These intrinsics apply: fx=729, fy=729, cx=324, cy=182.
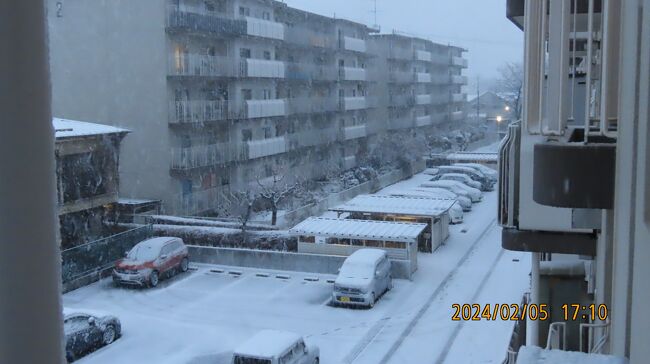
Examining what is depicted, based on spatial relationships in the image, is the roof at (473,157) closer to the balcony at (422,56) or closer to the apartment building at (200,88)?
the apartment building at (200,88)

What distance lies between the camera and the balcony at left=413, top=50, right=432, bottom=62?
1848 cm

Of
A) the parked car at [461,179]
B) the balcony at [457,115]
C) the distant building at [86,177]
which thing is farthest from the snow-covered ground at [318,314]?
the balcony at [457,115]

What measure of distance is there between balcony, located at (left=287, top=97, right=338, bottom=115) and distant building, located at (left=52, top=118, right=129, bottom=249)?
459cm

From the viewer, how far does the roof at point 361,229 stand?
723cm

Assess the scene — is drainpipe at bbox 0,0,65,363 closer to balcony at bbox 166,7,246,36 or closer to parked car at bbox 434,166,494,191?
balcony at bbox 166,7,246,36

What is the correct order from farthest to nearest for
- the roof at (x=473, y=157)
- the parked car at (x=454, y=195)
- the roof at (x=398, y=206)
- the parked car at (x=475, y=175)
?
the roof at (x=473, y=157)
the parked car at (x=475, y=175)
the parked car at (x=454, y=195)
the roof at (x=398, y=206)

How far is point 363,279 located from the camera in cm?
603

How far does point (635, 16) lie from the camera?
108 cm

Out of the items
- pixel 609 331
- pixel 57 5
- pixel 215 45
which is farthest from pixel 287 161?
pixel 609 331

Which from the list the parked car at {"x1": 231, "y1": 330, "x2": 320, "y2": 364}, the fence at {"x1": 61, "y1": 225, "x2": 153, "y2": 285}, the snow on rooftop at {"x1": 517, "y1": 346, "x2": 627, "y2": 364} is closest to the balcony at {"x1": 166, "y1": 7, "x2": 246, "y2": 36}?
the fence at {"x1": 61, "y1": 225, "x2": 153, "y2": 285}

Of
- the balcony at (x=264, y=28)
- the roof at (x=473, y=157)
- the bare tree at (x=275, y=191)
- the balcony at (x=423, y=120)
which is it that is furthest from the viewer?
the balcony at (x=423, y=120)

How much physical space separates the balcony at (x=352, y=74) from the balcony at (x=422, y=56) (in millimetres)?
3431

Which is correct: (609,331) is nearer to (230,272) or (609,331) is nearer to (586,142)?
(586,142)

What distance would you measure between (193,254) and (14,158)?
736 centimetres
